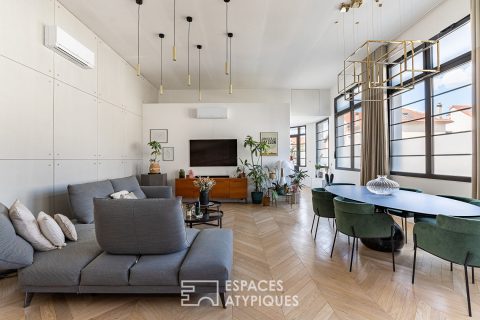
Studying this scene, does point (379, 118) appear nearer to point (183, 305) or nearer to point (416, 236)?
point (416, 236)

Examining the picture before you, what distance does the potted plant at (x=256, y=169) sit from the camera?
20.1ft

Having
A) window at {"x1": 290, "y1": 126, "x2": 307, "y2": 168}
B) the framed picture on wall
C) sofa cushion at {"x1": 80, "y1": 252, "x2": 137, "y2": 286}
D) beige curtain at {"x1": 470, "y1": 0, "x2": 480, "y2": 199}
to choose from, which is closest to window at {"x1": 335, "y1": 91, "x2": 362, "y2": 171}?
the framed picture on wall

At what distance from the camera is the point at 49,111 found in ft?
10.6

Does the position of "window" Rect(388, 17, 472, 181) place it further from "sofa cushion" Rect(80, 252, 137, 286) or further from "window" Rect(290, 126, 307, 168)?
"window" Rect(290, 126, 307, 168)

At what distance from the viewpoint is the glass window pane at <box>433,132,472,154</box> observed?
337 centimetres

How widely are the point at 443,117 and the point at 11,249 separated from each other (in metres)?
5.63

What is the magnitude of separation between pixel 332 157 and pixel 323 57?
3.54 meters

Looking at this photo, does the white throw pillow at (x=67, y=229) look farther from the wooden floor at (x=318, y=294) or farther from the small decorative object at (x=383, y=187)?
the small decorative object at (x=383, y=187)

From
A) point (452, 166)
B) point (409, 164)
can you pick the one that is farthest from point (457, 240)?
point (409, 164)

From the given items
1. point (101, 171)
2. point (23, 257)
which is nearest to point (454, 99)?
point (23, 257)

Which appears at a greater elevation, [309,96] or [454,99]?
[309,96]

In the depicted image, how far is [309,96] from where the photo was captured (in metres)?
Result: 7.70

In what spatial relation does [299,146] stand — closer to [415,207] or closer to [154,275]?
[415,207]

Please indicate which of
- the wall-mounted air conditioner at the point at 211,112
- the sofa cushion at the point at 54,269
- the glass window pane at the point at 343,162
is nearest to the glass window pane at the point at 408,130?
the glass window pane at the point at 343,162
